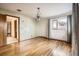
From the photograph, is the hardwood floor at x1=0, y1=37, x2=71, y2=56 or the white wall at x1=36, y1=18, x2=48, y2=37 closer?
the hardwood floor at x1=0, y1=37, x2=71, y2=56

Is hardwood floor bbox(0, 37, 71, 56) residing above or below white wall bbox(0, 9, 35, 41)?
below

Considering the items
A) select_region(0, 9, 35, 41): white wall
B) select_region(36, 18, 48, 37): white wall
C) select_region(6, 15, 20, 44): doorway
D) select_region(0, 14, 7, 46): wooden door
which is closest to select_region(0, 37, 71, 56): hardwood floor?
select_region(0, 14, 7, 46): wooden door

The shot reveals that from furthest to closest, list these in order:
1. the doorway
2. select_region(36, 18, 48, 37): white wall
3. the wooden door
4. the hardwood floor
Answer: select_region(36, 18, 48, 37): white wall
the doorway
the wooden door
the hardwood floor

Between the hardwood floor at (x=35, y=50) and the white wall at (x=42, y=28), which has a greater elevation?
the white wall at (x=42, y=28)

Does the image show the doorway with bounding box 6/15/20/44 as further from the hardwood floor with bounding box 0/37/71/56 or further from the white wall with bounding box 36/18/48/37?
the white wall with bounding box 36/18/48/37

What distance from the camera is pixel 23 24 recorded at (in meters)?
4.99

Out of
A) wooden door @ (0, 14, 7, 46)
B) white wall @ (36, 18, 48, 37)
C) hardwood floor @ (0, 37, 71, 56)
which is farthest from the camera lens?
white wall @ (36, 18, 48, 37)

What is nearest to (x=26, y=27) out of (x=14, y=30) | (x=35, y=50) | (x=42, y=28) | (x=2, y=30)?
(x=42, y=28)

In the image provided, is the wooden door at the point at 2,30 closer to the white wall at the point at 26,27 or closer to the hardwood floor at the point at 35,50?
the hardwood floor at the point at 35,50

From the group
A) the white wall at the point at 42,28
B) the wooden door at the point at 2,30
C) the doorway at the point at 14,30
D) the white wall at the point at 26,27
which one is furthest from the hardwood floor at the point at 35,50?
the white wall at the point at 42,28

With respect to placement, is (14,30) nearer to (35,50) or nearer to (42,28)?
(42,28)

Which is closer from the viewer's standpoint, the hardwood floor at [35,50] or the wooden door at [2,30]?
the hardwood floor at [35,50]

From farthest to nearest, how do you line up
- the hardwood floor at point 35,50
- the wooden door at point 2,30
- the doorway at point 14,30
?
the doorway at point 14,30, the wooden door at point 2,30, the hardwood floor at point 35,50

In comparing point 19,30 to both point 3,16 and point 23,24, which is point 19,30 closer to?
point 23,24
